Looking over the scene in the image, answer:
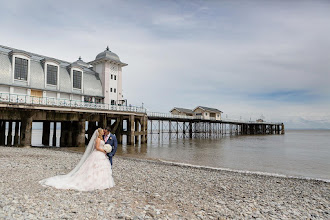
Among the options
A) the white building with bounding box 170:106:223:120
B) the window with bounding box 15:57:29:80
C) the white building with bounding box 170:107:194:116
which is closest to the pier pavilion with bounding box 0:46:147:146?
the window with bounding box 15:57:29:80

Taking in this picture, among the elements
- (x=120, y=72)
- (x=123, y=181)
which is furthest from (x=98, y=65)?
(x=123, y=181)

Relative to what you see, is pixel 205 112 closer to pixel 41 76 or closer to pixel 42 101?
pixel 41 76

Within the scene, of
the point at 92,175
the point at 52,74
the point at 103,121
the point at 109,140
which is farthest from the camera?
the point at 103,121

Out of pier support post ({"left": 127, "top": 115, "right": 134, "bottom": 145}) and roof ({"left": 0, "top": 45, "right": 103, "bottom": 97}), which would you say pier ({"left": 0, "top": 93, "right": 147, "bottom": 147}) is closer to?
pier support post ({"left": 127, "top": 115, "right": 134, "bottom": 145})

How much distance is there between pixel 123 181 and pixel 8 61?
18.7 meters

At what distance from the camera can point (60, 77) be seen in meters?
23.4

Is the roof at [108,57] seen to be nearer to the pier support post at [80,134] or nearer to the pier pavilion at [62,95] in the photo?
the pier pavilion at [62,95]

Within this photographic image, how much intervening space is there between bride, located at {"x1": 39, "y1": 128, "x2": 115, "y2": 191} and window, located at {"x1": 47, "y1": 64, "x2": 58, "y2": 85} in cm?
1874

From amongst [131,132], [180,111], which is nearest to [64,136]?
[131,132]

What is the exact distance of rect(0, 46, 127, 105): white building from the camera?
1966 cm

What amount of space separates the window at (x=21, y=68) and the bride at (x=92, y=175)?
58.1 ft

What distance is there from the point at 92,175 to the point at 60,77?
65.9 ft

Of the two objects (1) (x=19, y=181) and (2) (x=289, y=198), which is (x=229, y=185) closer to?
(2) (x=289, y=198)

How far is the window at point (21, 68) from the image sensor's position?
20016mm
